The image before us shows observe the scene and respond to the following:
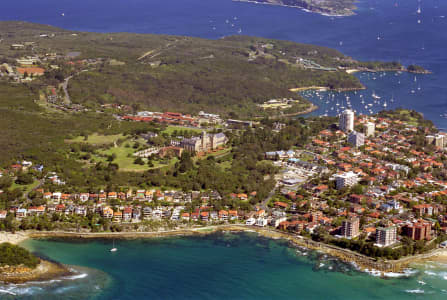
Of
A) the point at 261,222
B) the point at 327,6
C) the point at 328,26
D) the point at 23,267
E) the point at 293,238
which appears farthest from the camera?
the point at 327,6

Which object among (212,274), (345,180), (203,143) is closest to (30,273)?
(212,274)

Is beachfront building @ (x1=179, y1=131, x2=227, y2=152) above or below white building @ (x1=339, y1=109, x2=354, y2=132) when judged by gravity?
below

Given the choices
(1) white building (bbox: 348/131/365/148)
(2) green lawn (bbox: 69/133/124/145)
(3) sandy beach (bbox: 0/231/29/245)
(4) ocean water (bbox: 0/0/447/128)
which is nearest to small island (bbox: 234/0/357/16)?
(4) ocean water (bbox: 0/0/447/128)

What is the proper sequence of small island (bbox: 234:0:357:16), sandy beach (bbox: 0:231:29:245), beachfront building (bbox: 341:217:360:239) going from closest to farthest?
sandy beach (bbox: 0:231:29:245), beachfront building (bbox: 341:217:360:239), small island (bbox: 234:0:357:16)

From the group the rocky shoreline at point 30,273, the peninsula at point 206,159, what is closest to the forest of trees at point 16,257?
the rocky shoreline at point 30,273

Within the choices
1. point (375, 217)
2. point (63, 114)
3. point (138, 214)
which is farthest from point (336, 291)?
point (63, 114)

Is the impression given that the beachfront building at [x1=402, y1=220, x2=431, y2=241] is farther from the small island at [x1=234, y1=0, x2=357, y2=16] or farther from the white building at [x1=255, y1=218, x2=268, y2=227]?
the small island at [x1=234, y1=0, x2=357, y2=16]

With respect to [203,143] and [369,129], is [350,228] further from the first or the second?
[369,129]
